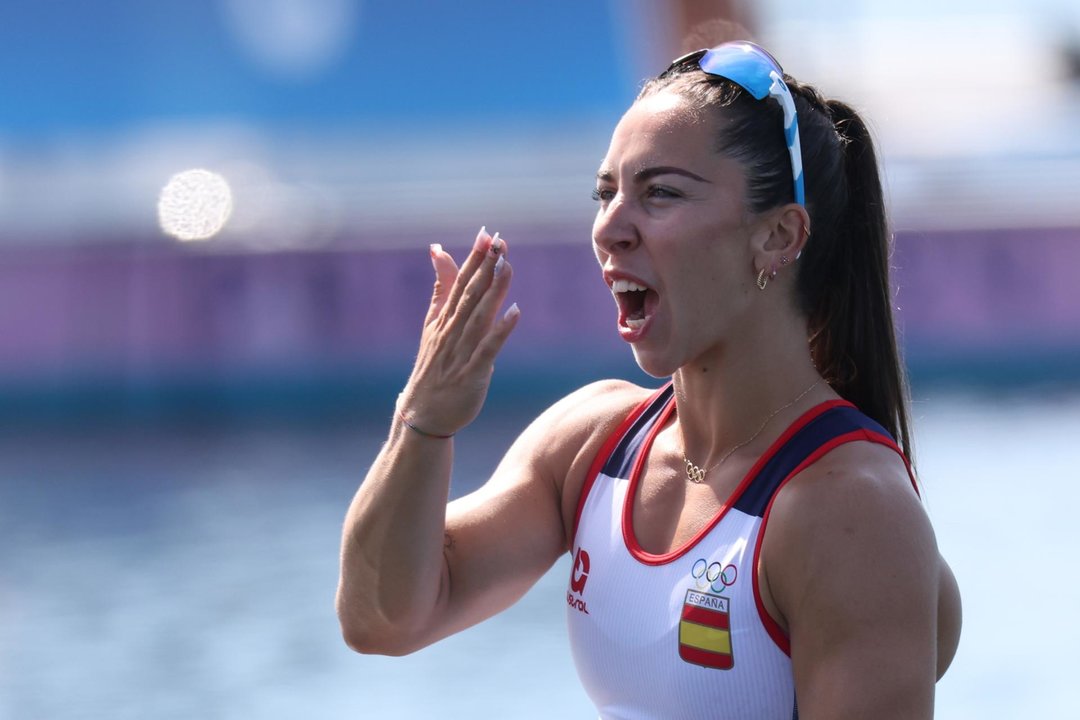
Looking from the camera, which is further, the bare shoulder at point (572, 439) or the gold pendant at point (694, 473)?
the bare shoulder at point (572, 439)

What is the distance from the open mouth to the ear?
0.43 ft

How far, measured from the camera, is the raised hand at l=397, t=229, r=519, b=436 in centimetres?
164

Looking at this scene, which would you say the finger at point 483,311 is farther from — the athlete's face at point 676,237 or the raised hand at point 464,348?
the athlete's face at point 676,237

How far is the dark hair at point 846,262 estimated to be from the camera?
180 centimetres

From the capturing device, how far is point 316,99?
434 inches

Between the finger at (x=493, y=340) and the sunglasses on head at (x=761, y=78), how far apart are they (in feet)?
1.24

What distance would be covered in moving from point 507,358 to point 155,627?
16.5 feet

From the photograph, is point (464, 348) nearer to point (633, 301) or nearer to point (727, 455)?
point (633, 301)

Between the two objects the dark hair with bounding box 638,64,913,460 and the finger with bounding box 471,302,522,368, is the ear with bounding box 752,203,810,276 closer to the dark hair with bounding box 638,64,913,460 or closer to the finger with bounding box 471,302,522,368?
the dark hair with bounding box 638,64,913,460

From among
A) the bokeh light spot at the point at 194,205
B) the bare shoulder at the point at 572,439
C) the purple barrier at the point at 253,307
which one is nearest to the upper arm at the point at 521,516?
the bare shoulder at the point at 572,439

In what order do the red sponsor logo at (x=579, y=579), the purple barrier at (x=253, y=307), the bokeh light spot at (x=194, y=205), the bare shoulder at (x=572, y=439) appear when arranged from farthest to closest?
the bokeh light spot at (x=194, y=205) → the purple barrier at (x=253, y=307) → the bare shoulder at (x=572, y=439) → the red sponsor logo at (x=579, y=579)

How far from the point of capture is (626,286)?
5.71 ft

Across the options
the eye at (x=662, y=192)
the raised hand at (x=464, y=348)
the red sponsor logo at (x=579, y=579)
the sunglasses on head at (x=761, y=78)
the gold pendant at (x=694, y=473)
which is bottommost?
the red sponsor logo at (x=579, y=579)

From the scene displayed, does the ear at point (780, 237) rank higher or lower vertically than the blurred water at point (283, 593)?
higher
